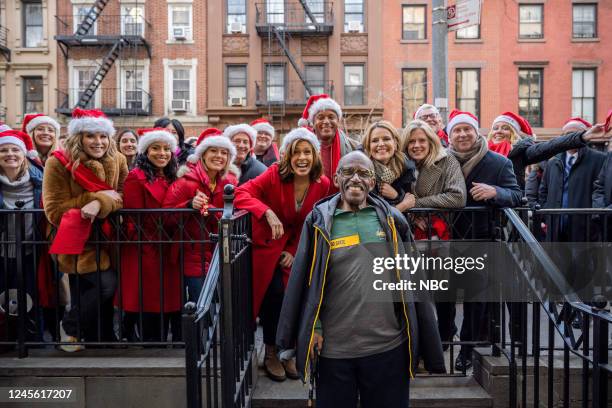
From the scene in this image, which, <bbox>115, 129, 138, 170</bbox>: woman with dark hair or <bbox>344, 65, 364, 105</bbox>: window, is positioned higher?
<bbox>344, 65, 364, 105</bbox>: window

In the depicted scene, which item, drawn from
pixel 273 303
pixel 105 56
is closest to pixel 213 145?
pixel 273 303

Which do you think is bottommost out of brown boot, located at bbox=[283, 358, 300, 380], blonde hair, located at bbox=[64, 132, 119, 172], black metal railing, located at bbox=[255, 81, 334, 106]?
brown boot, located at bbox=[283, 358, 300, 380]

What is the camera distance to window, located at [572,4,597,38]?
70.4 feet

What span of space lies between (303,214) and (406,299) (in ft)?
4.20

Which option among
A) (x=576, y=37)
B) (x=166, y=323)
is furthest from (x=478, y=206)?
(x=576, y=37)

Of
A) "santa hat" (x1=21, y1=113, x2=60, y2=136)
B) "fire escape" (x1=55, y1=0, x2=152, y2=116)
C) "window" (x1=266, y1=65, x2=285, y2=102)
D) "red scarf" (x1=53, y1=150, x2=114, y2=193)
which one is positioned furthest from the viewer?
"window" (x1=266, y1=65, x2=285, y2=102)

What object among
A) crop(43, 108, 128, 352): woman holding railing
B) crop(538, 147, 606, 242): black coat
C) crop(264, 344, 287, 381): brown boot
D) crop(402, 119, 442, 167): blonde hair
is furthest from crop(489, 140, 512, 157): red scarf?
crop(43, 108, 128, 352): woman holding railing

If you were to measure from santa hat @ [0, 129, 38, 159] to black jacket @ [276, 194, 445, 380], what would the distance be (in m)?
2.94

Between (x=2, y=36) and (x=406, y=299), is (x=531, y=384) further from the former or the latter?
(x=2, y=36)

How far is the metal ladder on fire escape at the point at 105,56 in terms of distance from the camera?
20.7 metres

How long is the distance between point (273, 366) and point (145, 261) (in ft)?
4.59

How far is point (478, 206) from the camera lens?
418 centimetres

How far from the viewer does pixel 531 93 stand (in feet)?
70.3

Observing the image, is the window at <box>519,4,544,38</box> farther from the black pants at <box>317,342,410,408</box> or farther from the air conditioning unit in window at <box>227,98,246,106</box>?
the black pants at <box>317,342,410,408</box>
